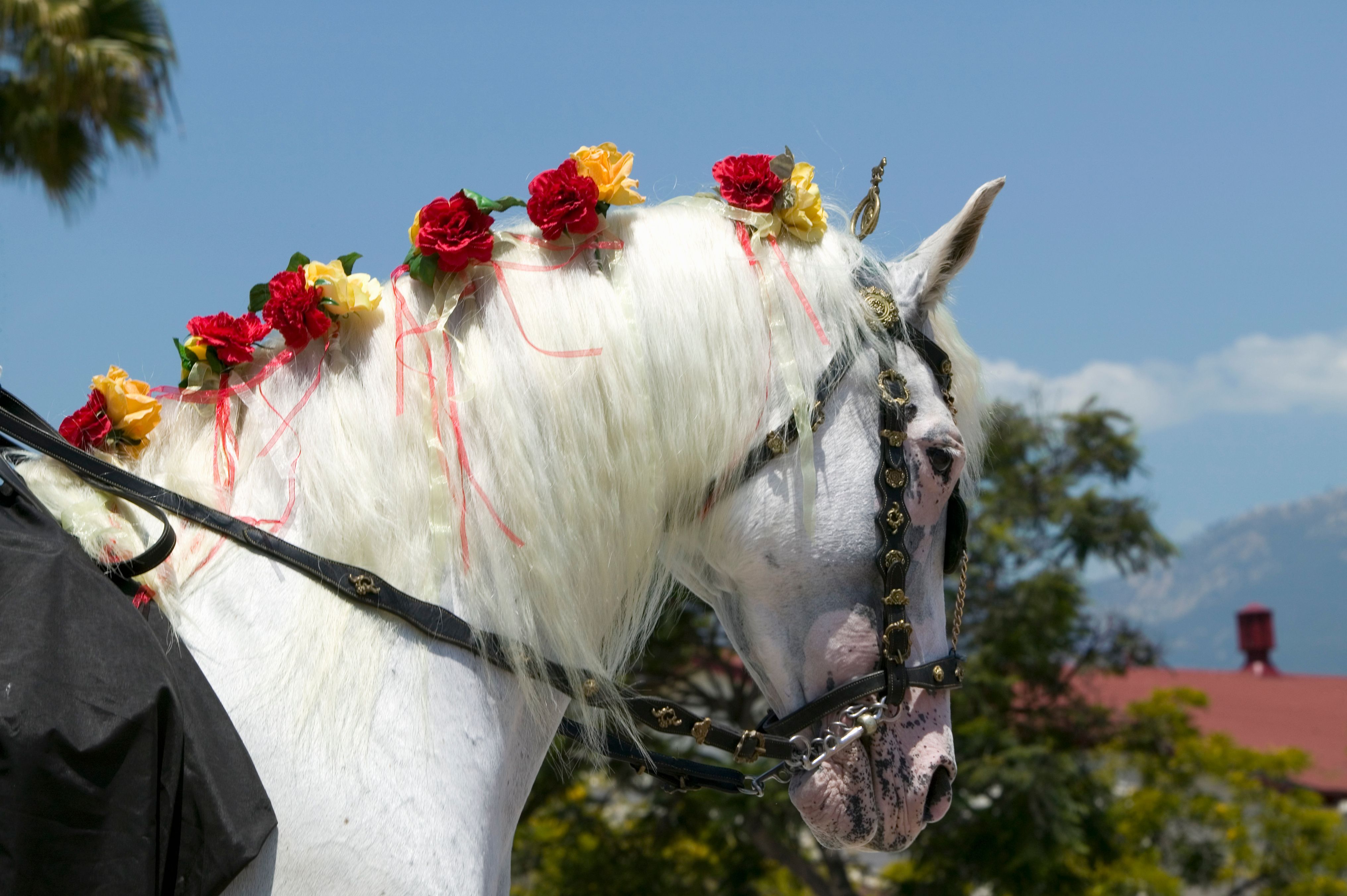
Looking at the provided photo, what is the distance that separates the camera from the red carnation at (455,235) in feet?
6.16

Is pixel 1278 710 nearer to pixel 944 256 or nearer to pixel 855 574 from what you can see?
pixel 944 256

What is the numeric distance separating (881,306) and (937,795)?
0.92 meters

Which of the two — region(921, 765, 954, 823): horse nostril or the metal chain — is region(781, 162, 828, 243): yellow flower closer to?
the metal chain

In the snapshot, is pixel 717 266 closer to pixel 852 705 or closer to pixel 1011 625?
pixel 852 705

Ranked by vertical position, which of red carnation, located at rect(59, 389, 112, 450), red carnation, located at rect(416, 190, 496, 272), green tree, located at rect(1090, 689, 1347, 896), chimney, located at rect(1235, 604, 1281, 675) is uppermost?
red carnation, located at rect(416, 190, 496, 272)

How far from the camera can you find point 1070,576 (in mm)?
11086

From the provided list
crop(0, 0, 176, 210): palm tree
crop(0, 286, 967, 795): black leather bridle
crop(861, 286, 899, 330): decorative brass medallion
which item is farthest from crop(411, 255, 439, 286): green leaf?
crop(0, 0, 176, 210): palm tree

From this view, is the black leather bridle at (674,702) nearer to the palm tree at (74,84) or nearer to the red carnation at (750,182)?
the red carnation at (750,182)

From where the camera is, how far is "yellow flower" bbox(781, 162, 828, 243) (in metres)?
2.09

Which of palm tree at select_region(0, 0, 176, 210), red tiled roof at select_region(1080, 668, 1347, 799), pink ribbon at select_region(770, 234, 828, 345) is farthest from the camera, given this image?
red tiled roof at select_region(1080, 668, 1347, 799)

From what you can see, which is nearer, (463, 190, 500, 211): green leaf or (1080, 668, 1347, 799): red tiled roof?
Answer: (463, 190, 500, 211): green leaf

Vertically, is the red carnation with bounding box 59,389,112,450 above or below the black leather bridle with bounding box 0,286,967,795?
above

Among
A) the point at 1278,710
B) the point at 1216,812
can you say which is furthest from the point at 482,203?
the point at 1278,710

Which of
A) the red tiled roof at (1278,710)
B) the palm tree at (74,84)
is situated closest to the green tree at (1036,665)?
the palm tree at (74,84)
